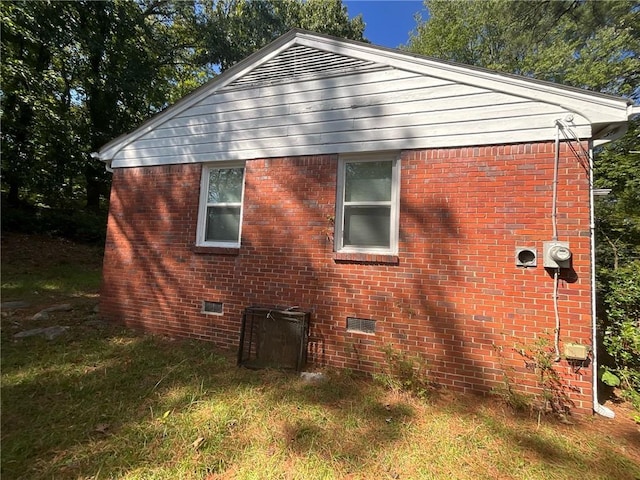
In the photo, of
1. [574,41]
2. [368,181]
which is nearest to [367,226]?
[368,181]

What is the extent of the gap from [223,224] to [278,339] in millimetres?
2221

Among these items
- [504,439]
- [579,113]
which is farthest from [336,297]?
[579,113]

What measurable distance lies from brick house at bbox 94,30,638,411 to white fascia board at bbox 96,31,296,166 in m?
0.03

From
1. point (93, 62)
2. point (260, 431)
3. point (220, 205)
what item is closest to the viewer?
point (260, 431)

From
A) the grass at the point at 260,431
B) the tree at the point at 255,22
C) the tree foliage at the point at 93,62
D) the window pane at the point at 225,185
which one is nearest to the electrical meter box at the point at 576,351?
the grass at the point at 260,431

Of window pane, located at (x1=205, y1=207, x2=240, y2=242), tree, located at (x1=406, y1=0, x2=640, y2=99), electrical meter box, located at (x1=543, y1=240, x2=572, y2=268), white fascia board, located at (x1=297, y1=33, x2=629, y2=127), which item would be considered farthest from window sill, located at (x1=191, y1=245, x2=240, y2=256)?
tree, located at (x1=406, y1=0, x2=640, y2=99)

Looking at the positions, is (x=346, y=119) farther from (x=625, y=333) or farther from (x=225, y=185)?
(x=625, y=333)

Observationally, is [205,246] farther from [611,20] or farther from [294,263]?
[611,20]

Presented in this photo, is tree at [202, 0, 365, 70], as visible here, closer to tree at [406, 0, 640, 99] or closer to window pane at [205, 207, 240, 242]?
tree at [406, 0, 640, 99]

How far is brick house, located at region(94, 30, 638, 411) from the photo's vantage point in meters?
3.68

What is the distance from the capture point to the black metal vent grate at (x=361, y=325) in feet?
14.1

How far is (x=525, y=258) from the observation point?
3.77 metres

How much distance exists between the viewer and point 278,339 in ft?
14.7

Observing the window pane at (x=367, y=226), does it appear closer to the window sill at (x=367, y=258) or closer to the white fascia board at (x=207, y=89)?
the window sill at (x=367, y=258)
